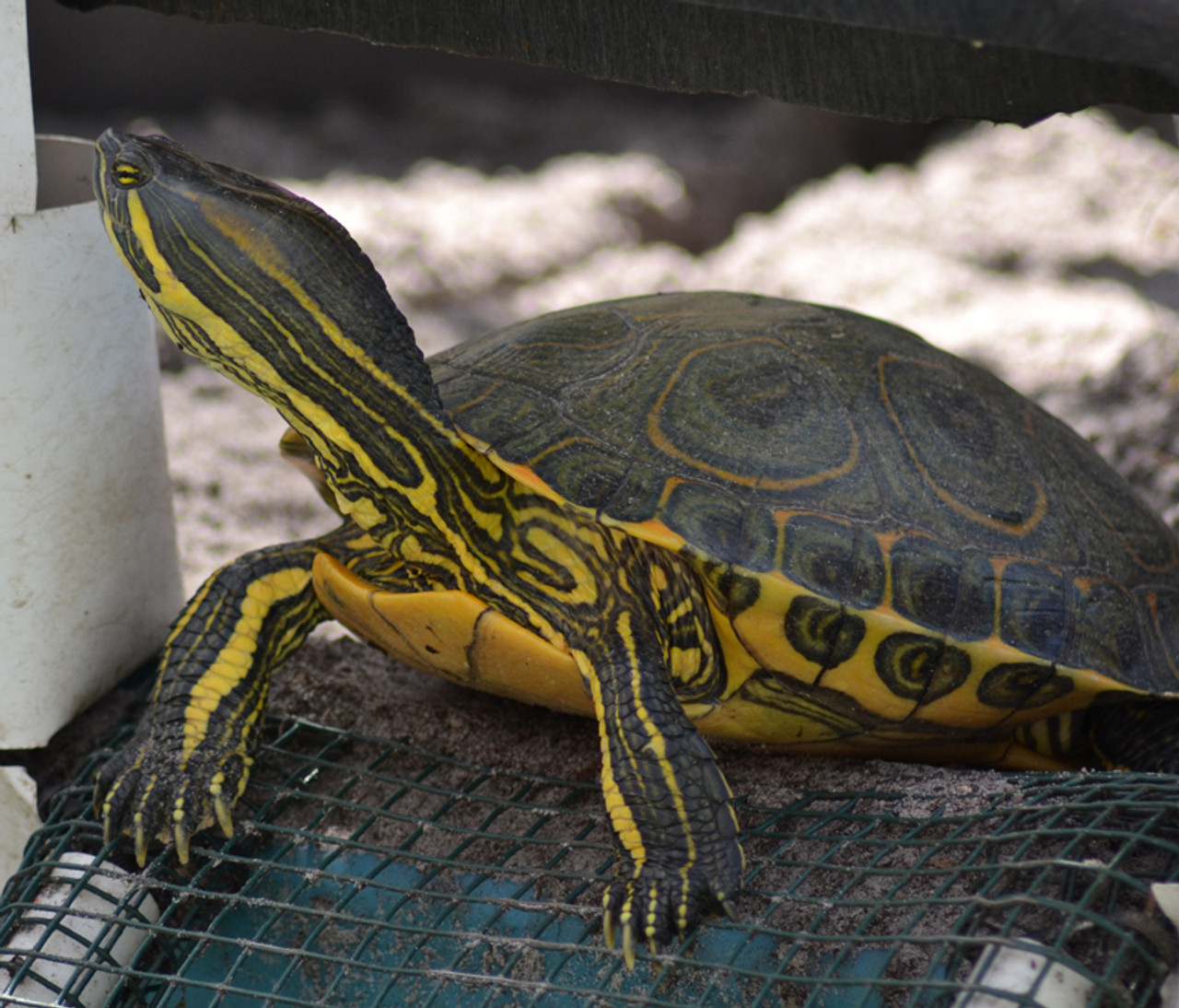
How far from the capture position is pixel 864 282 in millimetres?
5070

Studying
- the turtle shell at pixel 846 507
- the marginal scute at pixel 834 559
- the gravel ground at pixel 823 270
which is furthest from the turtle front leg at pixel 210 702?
the marginal scute at pixel 834 559

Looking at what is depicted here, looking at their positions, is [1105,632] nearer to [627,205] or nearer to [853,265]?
[853,265]

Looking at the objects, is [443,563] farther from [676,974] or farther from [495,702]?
[676,974]

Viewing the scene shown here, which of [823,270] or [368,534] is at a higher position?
[823,270]

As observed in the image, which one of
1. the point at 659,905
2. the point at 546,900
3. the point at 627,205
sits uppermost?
the point at 627,205

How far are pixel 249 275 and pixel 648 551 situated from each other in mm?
952

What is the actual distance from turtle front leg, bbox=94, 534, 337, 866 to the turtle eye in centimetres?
84

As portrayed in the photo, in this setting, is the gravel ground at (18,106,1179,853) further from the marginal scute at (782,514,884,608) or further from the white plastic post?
the marginal scute at (782,514,884,608)

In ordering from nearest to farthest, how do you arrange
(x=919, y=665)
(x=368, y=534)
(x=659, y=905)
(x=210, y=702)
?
(x=659, y=905), (x=919, y=665), (x=210, y=702), (x=368, y=534)

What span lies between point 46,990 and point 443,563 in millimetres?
1073

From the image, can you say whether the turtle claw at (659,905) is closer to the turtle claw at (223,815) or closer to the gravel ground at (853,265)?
the turtle claw at (223,815)

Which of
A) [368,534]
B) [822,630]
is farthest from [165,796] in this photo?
[822,630]

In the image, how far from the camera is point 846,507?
2.02 metres

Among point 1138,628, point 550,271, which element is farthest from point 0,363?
point 550,271
